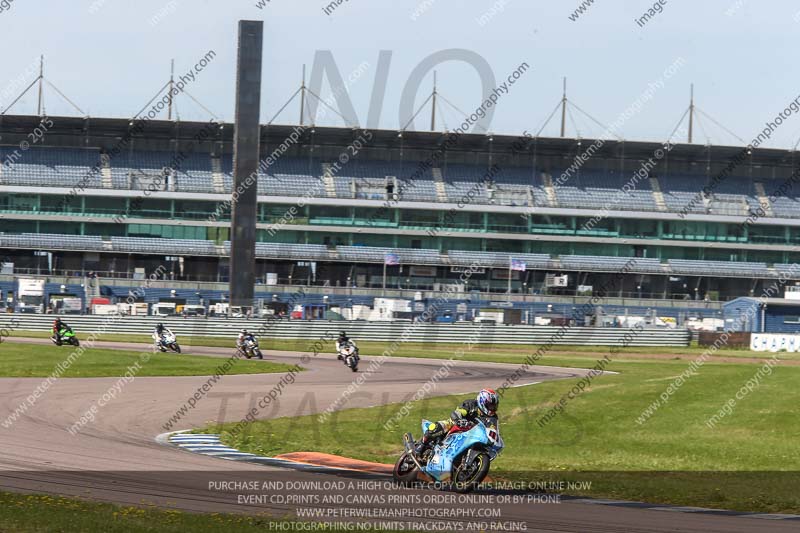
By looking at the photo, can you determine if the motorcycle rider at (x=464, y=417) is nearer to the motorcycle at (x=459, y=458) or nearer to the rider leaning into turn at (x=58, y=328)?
the motorcycle at (x=459, y=458)

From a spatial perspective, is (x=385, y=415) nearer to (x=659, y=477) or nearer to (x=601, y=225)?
(x=659, y=477)

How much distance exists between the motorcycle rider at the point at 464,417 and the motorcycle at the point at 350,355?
80.6 ft

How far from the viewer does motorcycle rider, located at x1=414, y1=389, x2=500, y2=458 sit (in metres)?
16.2

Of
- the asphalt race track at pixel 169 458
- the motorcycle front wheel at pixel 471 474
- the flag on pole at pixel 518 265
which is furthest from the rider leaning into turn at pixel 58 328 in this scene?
the flag on pole at pixel 518 265

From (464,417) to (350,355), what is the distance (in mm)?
25216

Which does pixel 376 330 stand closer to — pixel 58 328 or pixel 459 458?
pixel 58 328

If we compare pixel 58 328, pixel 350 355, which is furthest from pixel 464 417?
pixel 58 328

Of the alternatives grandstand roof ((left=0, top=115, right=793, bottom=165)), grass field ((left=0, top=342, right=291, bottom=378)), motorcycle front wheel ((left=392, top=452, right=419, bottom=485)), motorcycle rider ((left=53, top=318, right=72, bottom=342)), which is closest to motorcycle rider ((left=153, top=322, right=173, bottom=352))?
grass field ((left=0, top=342, right=291, bottom=378))

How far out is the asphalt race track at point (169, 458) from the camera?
13.8 metres

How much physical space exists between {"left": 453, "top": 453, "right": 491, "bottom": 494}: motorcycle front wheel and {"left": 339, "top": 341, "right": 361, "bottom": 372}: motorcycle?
82.4ft

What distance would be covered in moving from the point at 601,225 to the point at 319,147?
24639 mm

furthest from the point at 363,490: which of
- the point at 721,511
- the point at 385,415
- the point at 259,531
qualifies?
the point at 385,415

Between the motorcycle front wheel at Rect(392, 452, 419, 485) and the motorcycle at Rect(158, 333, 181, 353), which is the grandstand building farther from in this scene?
the motorcycle front wheel at Rect(392, 452, 419, 485)

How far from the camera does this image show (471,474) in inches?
623
